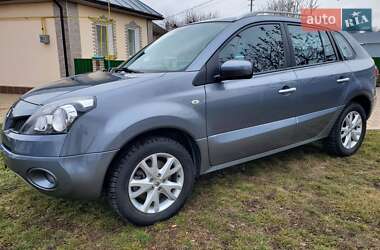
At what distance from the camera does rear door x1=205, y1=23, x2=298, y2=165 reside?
3.13m

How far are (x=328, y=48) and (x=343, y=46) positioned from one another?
31 centimetres

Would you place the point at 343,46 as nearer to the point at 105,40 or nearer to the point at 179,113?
the point at 179,113

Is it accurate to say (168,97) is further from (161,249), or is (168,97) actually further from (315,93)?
(315,93)

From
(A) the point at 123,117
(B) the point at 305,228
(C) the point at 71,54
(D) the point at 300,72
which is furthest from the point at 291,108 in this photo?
(C) the point at 71,54

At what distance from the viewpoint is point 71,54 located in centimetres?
1121

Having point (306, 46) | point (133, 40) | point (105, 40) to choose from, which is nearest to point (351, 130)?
point (306, 46)

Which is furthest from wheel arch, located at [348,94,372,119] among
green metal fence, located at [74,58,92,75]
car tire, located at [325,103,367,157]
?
green metal fence, located at [74,58,92,75]

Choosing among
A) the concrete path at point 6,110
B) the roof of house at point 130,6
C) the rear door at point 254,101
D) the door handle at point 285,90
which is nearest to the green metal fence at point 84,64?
the roof of house at point 130,6

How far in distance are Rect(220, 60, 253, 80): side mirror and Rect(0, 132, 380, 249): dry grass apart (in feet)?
3.75

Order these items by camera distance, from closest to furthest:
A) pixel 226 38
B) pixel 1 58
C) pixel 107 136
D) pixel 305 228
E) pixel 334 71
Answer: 1. pixel 107 136
2. pixel 305 228
3. pixel 226 38
4. pixel 334 71
5. pixel 1 58

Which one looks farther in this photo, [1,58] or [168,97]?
[1,58]

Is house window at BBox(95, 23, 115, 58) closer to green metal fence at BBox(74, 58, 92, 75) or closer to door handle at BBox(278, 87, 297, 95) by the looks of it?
green metal fence at BBox(74, 58, 92, 75)

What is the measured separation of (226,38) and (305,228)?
69.1 inches

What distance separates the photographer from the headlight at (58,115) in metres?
2.45
